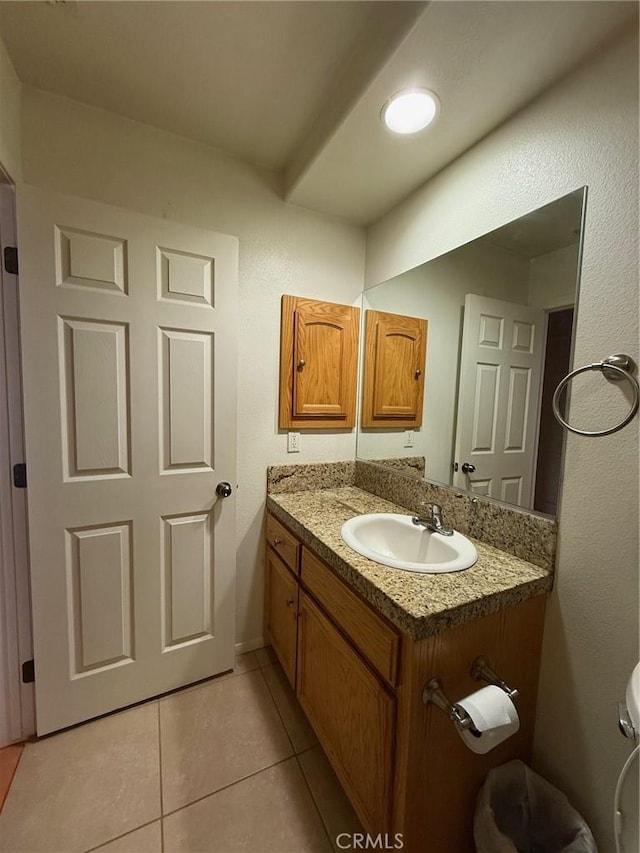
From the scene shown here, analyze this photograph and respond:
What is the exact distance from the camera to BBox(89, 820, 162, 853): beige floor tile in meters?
0.95

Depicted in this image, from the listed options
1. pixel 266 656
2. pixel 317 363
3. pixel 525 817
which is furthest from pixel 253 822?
pixel 317 363

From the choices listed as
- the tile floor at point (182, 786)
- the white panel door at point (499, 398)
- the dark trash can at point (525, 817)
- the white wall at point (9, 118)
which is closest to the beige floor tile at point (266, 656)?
the tile floor at point (182, 786)

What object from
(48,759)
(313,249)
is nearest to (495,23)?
(313,249)

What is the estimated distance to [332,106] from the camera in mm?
1174

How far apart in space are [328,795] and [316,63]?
2.41 meters

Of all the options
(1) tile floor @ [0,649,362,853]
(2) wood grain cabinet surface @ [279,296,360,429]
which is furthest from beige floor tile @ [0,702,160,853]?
(2) wood grain cabinet surface @ [279,296,360,429]

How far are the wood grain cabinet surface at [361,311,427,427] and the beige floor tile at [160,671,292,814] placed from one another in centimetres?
138

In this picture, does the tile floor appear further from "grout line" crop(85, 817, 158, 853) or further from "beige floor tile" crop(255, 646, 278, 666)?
"beige floor tile" crop(255, 646, 278, 666)

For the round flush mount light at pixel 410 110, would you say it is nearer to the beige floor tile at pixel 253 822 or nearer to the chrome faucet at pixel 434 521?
the chrome faucet at pixel 434 521

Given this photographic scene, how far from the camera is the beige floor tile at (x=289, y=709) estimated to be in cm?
129

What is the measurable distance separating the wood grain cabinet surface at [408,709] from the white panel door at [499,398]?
1.29 ft

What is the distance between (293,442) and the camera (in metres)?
1.71

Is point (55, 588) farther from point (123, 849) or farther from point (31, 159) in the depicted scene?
point (31, 159)

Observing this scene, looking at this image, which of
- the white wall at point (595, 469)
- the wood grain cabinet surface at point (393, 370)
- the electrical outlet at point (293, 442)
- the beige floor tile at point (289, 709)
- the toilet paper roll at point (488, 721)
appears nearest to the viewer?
the toilet paper roll at point (488, 721)
